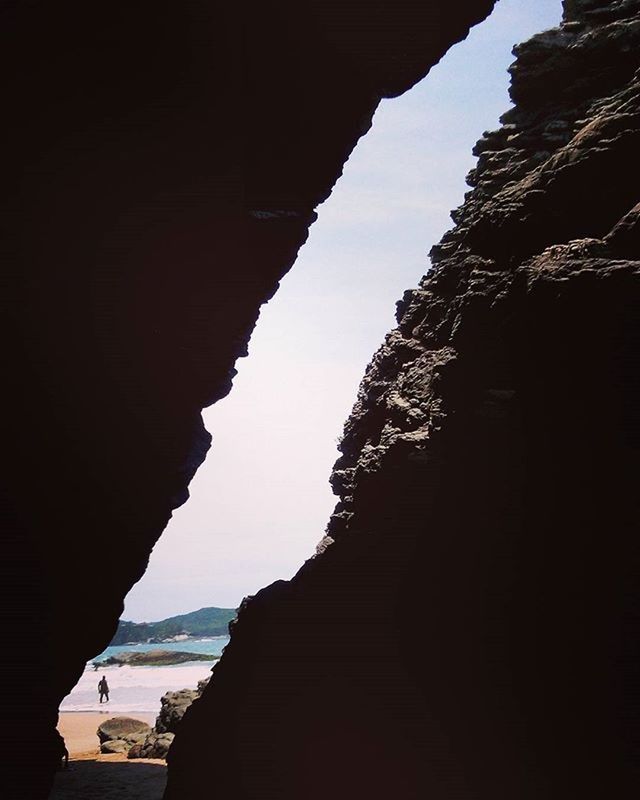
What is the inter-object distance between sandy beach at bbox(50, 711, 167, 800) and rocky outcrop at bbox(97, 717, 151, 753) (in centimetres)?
38

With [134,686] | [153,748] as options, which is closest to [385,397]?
[153,748]

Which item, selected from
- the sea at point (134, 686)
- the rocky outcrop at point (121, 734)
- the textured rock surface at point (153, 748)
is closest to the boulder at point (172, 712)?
the textured rock surface at point (153, 748)

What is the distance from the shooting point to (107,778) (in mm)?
15820

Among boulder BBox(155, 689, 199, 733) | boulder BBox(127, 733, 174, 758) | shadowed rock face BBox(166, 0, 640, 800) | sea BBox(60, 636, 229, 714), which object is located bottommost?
sea BBox(60, 636, 229, 714)

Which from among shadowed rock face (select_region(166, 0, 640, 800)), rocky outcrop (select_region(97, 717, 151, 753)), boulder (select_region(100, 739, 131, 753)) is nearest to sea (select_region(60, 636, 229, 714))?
rocky outcrop (select_region(97, 717, 151, 753))

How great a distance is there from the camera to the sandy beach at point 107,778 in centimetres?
1425

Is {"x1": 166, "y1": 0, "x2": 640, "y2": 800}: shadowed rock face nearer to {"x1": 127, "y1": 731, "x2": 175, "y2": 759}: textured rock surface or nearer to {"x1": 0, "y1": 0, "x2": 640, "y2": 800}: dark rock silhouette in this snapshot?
{"x1": 0, "y1": 0, "x2": 640, "y2": 800}: dark rock silhouette

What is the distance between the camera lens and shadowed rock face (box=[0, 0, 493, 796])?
10.1 meters

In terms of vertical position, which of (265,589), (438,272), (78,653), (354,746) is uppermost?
(438,272)

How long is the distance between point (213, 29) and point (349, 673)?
1345 cm

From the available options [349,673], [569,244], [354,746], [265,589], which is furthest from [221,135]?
[354,746]

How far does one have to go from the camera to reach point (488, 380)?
40.1ft

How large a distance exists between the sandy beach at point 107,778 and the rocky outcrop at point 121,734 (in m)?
0.38

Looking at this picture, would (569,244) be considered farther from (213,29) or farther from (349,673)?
(349,673)
